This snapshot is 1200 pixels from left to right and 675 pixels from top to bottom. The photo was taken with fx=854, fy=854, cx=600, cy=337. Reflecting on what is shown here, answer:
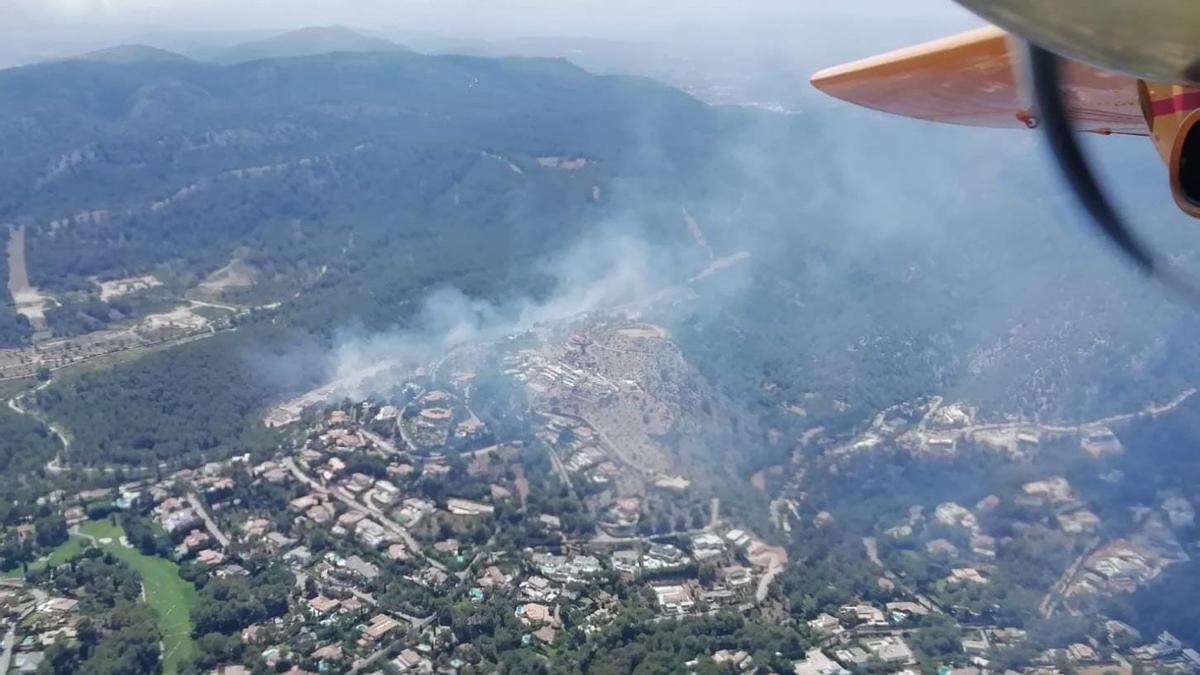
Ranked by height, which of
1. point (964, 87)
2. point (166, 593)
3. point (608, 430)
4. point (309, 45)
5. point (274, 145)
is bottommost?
point (166, 593)

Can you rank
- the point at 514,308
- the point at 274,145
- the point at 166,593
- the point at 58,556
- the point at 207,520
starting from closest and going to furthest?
the point at 166,593
the point at 58,556
the point at 207,520
the point at 514,308
the point at 274,145

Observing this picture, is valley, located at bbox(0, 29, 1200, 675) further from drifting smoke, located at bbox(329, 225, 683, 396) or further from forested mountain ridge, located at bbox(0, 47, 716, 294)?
forested mountain ridge, located at bbox(0, 47, 716, 294)

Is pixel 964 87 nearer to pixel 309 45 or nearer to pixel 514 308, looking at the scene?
pixel 514 308

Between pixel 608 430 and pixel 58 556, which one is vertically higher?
pixel 608 430

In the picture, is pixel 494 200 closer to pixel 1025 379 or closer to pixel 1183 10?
pixel 1025 379

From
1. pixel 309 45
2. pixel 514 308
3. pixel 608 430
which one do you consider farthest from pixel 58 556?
pixel 309 45

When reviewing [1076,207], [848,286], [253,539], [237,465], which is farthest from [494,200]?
[1076,207]

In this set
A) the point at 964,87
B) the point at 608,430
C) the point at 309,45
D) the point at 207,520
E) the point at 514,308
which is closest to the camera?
the point at 964,87
